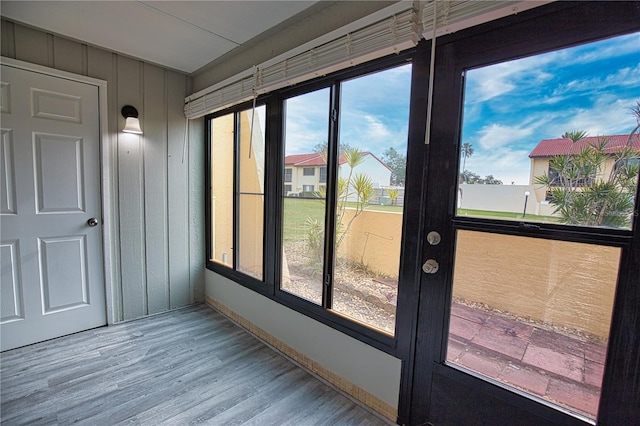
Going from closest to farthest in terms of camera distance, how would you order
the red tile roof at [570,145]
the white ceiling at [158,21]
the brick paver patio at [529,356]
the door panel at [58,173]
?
1. the red tile roof at [570,145]
2. the brick paver patio at [529,356]
3. the white ceiling at [158,21]
4. the door panel at [58,173]

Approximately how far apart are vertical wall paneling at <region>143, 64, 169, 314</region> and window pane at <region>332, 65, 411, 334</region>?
1.90 metres

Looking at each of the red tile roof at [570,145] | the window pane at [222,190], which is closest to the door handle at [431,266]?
the red tile roof at [570,145]

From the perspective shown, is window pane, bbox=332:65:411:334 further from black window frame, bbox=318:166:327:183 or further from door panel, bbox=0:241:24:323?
door panel, bbox=0:241:24:323

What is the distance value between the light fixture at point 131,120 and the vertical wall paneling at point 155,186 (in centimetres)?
12

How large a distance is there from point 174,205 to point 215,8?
1.82 metres

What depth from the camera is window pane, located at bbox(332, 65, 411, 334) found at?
1.59 m

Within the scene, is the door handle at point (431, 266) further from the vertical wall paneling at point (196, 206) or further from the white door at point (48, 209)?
Result: the white door at point (48, 209)

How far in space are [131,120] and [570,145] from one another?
118 inches

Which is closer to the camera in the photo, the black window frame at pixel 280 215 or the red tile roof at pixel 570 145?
the red tile roof at pixel 570 145

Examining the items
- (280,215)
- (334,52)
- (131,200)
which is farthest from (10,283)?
(334,52)

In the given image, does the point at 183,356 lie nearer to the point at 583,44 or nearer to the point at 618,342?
the point at 618,342

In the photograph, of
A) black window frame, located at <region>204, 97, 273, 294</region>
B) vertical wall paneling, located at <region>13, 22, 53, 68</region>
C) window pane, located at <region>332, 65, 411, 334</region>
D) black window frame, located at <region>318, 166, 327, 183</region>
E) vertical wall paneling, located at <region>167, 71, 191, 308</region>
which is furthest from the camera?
vertical wall paneling, located at <region>167, 71, 191, 308</region>

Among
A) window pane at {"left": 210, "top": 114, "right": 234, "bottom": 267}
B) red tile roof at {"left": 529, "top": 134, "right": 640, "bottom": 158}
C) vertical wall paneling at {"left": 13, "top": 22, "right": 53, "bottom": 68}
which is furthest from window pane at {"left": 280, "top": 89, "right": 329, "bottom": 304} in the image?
vertical wall paneling at {"left": 13, "top": 22, "right": 53, "bottom": 68}

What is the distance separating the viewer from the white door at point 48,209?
2102 millimetres
